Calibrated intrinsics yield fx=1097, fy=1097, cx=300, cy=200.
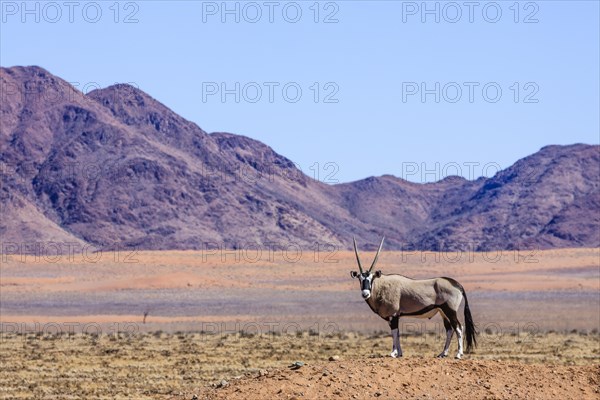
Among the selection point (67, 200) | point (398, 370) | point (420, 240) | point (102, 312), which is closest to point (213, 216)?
point (67, 200)

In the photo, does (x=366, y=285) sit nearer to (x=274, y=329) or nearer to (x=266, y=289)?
(x=274, y=329)

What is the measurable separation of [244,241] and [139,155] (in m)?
20.5

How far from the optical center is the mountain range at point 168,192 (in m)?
139

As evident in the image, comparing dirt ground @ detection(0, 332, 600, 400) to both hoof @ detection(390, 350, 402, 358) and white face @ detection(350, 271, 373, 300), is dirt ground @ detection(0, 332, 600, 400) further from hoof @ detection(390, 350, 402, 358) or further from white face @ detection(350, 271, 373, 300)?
white face @ detection(350, 271, 373, 300)

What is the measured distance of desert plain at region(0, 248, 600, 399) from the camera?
51.0 ft

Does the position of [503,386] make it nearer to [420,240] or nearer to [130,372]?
[130,372]

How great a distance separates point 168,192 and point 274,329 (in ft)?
312

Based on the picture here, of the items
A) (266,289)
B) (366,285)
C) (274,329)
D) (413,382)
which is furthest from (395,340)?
(266,289)

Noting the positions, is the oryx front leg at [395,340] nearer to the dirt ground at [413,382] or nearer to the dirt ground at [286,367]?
the dirt ground at [286,367]

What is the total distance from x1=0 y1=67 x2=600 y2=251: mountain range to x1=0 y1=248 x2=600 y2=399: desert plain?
3024 cm

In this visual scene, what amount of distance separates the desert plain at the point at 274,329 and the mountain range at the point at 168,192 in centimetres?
3024

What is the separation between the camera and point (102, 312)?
63.6 meters

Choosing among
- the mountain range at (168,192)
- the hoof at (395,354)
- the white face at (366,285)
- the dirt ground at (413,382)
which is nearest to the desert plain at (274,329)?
the dirt ground at (413,382)

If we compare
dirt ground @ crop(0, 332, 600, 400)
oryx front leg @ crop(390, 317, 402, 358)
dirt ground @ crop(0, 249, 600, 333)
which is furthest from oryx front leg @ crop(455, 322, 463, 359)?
dirt ground @ crop(0, 249, 600, 333)
